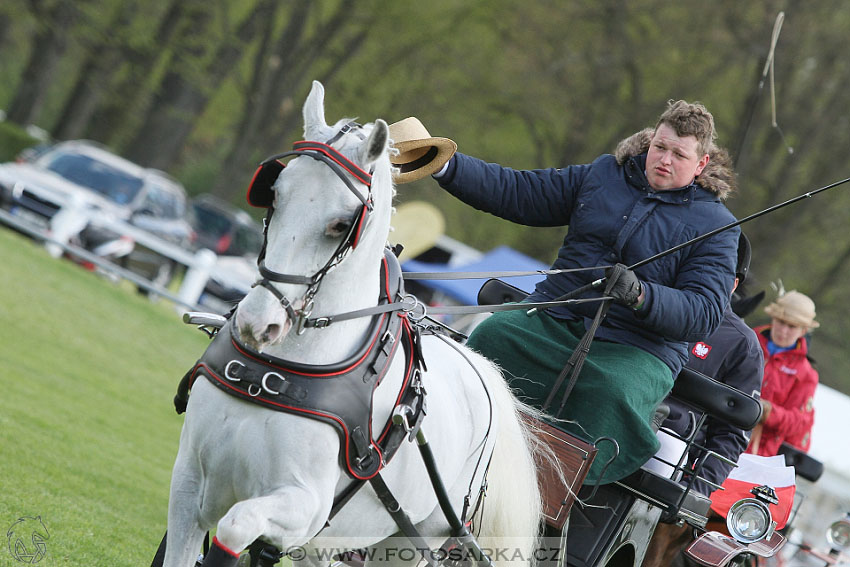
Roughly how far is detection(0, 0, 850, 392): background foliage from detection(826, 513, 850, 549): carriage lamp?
46.3 ft

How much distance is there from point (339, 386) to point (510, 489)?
133 cm

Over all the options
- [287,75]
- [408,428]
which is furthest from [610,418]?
[287,75]

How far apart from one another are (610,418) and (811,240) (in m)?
21.0

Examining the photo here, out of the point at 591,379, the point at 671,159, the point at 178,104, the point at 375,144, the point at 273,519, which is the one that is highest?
the point at 671,159

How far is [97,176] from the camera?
18.4 metres

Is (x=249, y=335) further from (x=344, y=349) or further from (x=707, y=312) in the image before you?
(x=707, y=312)

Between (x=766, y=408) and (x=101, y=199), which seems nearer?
(x=766, y=408)

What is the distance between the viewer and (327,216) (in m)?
3.12

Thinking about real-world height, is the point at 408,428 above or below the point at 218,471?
above

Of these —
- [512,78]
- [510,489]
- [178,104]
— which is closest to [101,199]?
[178,104]

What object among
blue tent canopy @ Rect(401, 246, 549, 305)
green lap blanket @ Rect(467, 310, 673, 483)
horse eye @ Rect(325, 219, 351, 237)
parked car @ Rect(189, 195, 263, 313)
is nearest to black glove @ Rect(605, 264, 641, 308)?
green lap blanket @ Rect(467, 310, 673, 483)

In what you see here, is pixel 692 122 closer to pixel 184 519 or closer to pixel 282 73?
pixel 184 519

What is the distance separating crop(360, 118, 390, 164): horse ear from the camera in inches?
124

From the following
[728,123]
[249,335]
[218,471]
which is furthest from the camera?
[728,123]
